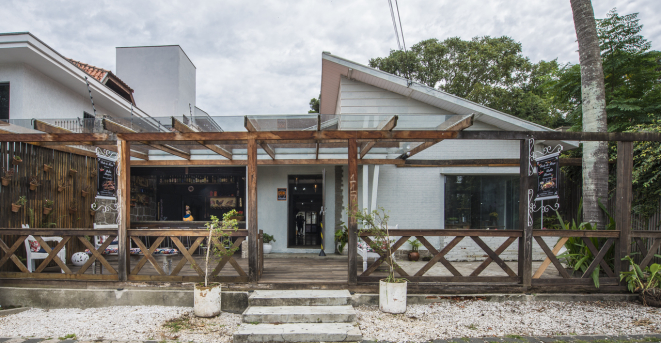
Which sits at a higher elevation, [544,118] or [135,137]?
[544,118]

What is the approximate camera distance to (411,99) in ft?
27.8

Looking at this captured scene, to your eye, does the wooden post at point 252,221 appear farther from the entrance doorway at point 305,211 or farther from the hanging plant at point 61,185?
the hanging plant at point 61,185

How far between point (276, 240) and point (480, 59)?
15.7 meters

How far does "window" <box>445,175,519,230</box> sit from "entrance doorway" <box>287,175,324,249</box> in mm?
3374

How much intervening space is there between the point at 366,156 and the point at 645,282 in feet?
17.1

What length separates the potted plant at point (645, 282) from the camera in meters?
4.89

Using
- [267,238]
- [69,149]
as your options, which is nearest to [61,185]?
[69,149]

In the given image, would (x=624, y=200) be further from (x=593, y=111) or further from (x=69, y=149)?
(x=69, y=149)

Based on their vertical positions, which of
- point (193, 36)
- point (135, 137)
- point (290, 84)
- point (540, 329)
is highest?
point (193, 36)

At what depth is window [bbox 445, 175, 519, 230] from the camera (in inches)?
327

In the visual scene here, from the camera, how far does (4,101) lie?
693 cm

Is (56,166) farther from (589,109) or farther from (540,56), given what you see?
(540,56)

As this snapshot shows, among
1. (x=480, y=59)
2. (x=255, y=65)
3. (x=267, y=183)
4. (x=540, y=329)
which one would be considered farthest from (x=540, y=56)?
(x=540, y=329)

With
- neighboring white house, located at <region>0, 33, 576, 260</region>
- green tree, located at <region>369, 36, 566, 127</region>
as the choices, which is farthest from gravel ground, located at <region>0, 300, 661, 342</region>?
green tree, located at <region>369, 36, 566, 127</region>
